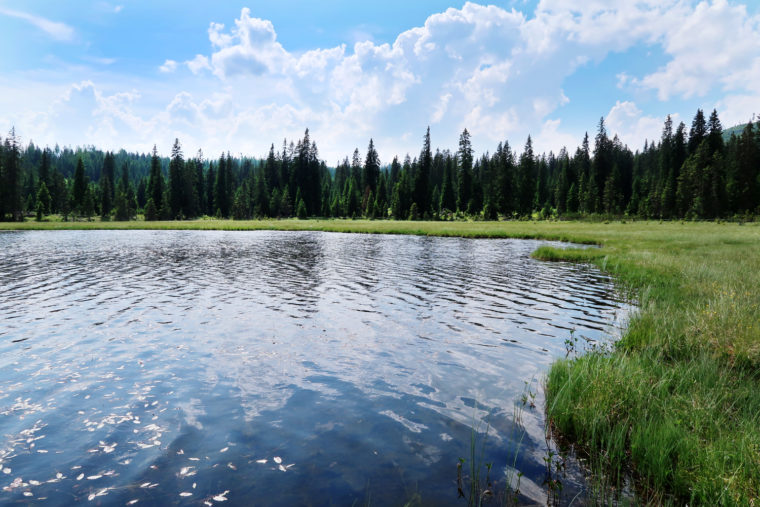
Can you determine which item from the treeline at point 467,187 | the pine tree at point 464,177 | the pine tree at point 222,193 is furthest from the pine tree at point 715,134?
the pine tree at point 222,193

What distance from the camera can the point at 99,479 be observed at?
5.11 m

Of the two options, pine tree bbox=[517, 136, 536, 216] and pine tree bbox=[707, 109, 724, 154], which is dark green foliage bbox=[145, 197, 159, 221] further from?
pine tree bbox=[707, 109, 724, 154]

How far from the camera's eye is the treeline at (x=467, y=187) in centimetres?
7931

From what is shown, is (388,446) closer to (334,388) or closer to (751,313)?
(334,388)

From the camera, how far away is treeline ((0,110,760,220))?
7931 centimetres

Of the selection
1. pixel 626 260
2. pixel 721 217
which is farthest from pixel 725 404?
pixel 721 217

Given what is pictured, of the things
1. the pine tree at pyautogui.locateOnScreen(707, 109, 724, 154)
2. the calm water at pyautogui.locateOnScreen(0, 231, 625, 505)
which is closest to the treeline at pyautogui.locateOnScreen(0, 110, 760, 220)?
the pine tree at pyautogui.locateOnScreen(707, 109, 724, 154)

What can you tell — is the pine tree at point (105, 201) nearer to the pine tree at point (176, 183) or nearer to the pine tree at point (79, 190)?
the pine tree at point (79, 190)

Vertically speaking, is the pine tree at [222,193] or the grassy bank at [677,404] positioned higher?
the pine tree at [222,193]

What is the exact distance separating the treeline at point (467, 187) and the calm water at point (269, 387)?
82.9 metres

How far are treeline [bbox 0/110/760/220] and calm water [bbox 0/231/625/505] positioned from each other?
82908mm

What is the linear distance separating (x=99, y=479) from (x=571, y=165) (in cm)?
13864

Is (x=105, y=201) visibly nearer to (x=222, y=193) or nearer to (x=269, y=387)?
(x=222, y=193)

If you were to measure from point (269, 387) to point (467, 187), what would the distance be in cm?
10405
